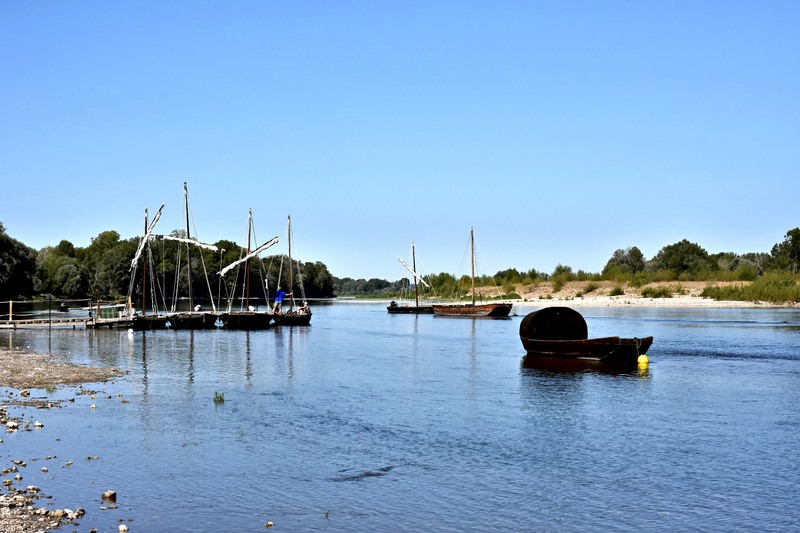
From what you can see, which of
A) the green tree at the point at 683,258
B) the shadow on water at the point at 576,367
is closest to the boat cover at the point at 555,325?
the shadow on water at the point at 576,367

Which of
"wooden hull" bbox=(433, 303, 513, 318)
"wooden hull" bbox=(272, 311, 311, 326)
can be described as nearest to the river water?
"wooden hull" bbox=(272, 311, 311, 326)

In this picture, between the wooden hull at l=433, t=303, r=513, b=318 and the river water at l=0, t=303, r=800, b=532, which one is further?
the wooden hull at l=433, t=303, r=513, b=318

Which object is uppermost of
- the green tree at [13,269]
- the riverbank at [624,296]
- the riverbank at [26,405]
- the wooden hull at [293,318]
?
the green tree at [13,269]

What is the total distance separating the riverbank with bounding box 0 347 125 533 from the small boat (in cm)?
2549

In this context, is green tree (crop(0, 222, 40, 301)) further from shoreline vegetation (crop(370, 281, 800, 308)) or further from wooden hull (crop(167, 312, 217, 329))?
shoreline vegetation (crop(370, 281, 800, 308))

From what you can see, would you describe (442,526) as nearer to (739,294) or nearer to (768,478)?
(768,478)

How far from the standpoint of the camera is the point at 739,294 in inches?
5389

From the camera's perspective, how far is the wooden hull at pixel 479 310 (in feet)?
379

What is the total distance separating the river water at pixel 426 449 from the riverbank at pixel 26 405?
422mm

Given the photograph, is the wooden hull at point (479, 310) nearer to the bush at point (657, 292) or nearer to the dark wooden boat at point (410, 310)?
the dark wooden boat at point (410, 310)

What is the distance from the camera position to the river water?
1662 cm

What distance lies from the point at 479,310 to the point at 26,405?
309ft

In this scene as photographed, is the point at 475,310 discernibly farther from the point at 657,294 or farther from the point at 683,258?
the point at 683,258

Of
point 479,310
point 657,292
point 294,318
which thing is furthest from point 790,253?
point 294,318
